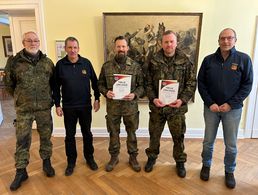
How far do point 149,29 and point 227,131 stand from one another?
5.78 ft

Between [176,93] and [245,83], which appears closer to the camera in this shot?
[245,83]

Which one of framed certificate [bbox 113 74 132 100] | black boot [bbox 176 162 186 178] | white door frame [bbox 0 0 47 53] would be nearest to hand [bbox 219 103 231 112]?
black boot [bbox 176 162 186 178]

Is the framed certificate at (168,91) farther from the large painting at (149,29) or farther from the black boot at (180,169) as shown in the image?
the large painting at (149,29)

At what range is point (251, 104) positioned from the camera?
3.35 m

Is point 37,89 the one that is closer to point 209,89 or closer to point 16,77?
point 16,77

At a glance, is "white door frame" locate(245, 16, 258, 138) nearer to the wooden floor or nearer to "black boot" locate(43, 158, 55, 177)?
the wooden floor

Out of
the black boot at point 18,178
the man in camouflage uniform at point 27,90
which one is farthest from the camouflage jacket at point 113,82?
the black boot at point 18,178

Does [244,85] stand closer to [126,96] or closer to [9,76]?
[126,96]

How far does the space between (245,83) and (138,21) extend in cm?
171

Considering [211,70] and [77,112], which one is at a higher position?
[211,70]

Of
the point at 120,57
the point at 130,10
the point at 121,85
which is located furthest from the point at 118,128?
the point at 130,10

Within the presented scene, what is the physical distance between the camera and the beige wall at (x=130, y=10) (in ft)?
10.1

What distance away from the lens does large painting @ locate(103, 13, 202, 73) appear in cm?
307

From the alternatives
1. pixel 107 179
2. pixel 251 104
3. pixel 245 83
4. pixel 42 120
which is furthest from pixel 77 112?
pixel 251 104
